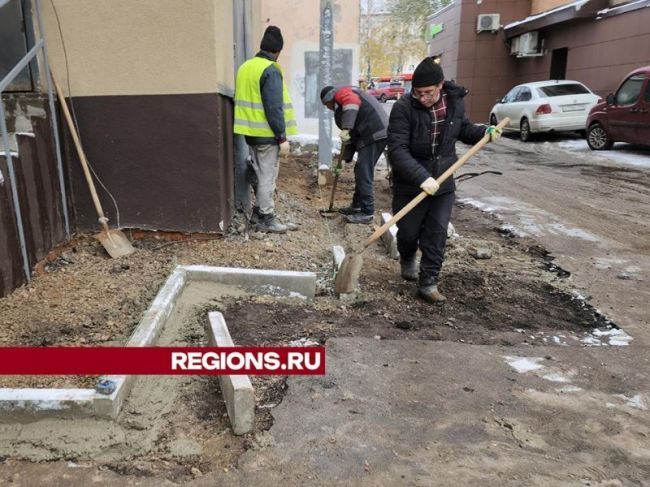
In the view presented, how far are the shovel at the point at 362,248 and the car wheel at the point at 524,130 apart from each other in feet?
41.5

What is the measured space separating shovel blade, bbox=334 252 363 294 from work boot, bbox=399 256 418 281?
610 mm

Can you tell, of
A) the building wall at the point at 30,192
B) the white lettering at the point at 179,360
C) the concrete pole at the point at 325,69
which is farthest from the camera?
the concrete pole at the point at 325,69

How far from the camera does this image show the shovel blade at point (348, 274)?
4238 mm

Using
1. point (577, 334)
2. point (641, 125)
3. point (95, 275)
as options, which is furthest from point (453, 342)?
point (641, 125)

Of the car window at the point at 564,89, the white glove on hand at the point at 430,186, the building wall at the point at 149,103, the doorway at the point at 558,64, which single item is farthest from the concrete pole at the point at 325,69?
the doorway at the point at 558,64

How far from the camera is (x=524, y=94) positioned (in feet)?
54.0

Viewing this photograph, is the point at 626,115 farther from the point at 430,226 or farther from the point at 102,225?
the point at 102,225

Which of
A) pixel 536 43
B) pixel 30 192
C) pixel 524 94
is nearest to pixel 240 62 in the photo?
pixel 30 192

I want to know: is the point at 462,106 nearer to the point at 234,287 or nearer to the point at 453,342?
the point at 453,342

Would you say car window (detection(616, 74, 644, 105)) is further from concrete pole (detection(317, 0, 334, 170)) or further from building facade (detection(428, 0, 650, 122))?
concrete pole (detection(317, 0, 334, 170))

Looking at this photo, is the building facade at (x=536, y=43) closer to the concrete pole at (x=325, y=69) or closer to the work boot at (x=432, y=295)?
the concrete pole at (x=325, y=69)

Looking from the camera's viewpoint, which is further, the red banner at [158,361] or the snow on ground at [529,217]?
the snow on ground at [529,217]

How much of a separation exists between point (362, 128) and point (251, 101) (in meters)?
1.70

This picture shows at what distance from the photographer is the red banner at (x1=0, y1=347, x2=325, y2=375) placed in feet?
7.69
